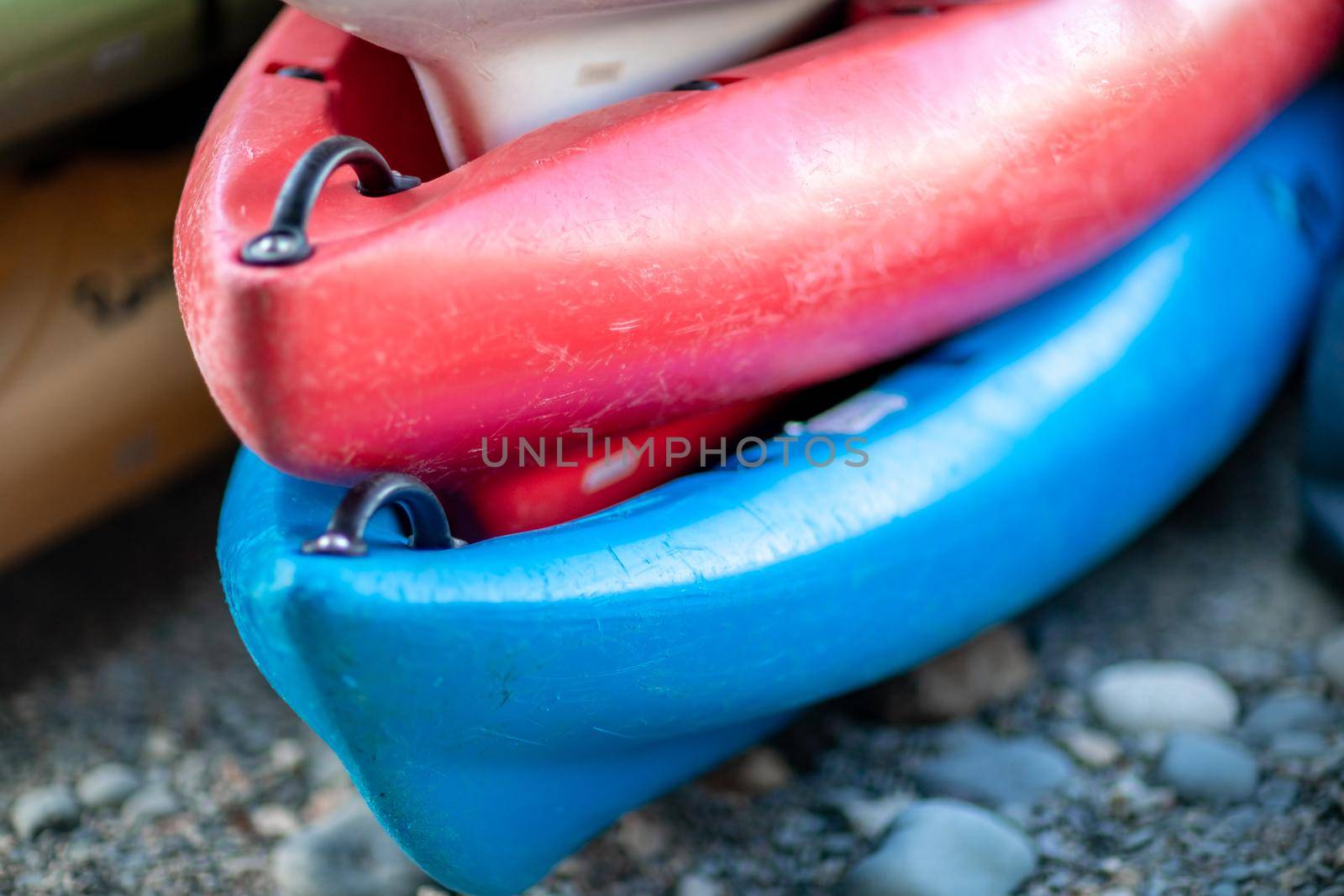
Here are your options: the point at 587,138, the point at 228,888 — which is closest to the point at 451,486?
the point at 587,138

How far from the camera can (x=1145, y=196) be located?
1.20m

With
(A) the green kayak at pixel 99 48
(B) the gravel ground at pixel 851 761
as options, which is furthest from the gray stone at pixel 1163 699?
(A) the green kayak at pixel 99 48

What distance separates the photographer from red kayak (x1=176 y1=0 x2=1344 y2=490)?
0.85 metres

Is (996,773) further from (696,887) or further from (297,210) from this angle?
(297,210)

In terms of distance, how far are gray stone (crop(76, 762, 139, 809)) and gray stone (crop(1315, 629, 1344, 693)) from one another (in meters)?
1.20

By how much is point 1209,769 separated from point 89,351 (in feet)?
4.24

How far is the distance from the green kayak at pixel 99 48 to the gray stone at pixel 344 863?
0.83m

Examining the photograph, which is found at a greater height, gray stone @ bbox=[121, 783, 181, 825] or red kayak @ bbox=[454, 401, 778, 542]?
red kayak @ bbox=[454, 401, 778, 542]

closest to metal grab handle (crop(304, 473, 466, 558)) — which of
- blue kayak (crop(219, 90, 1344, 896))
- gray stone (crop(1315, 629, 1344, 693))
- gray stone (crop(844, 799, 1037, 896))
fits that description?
blue kayak (crop(219, 90, 1344, 896))

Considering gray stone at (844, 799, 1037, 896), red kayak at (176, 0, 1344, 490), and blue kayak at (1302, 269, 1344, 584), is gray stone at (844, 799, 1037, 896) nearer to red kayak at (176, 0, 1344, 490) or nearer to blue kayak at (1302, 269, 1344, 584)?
red kayak at (176, 0, 1344, 490)

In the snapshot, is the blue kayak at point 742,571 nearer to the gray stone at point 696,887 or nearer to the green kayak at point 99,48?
the gray stone at point 696,887

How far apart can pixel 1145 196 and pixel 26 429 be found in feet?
3.97

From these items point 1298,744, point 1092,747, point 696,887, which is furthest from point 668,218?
point 1298,744

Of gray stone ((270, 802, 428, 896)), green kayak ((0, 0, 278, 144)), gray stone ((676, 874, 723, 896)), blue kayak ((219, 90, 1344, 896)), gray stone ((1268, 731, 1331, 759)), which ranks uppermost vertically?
green kayak ((0, 0, 278, 144))
